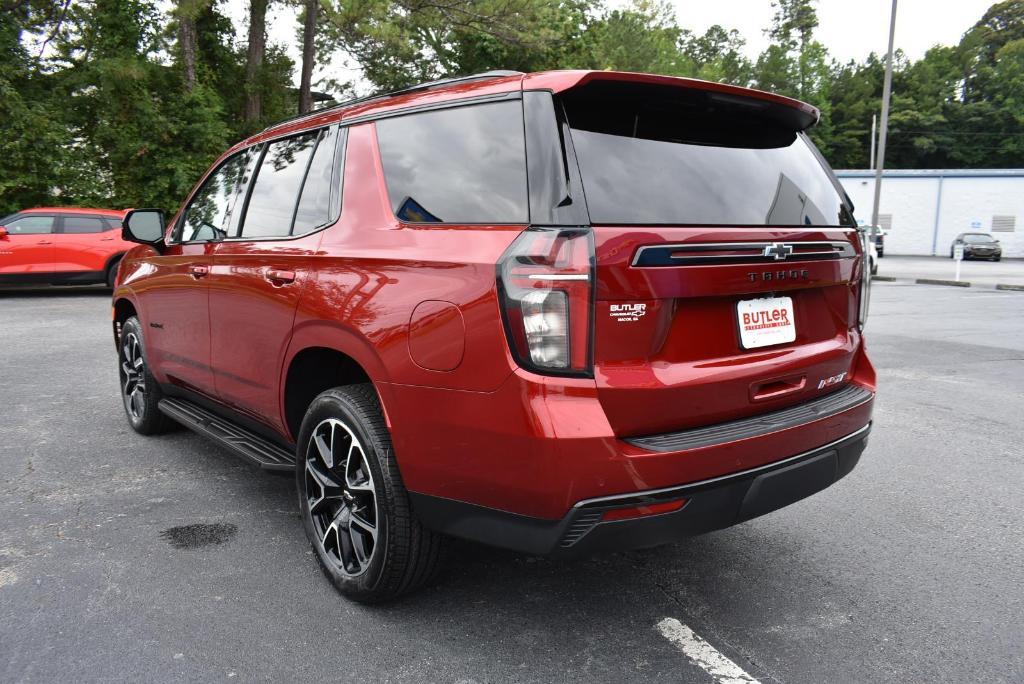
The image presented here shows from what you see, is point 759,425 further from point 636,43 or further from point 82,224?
point 636,43

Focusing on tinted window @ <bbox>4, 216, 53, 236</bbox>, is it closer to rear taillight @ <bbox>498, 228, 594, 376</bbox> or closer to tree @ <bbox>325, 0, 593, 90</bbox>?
tree @ <bbox>325, 0, 593, 90</bbox>

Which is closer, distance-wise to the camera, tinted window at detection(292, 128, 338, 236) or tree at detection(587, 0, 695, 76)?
tinted window at detection(292, 128, 338, 236)

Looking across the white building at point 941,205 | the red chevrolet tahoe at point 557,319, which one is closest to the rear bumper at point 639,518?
the red chevrolet tahoe at point 557,319

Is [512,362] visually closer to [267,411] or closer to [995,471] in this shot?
[267,411]

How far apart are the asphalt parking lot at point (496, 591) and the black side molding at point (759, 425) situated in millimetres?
746

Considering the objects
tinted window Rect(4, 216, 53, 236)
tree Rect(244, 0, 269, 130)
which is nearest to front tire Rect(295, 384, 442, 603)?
tinted window Rect(4, 216, 53, 236)

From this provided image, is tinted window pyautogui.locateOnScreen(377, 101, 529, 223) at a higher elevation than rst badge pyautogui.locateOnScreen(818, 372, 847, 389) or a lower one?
higher

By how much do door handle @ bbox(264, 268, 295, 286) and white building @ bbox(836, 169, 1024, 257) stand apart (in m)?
46.7

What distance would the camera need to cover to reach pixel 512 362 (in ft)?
7.29

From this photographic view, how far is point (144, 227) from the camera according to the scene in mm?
4539

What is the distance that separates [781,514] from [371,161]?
258cm

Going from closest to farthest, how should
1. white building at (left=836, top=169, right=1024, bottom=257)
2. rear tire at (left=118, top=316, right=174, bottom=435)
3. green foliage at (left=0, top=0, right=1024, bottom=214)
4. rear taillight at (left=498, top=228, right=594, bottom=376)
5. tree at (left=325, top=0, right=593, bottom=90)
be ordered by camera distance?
rear taillight at (left=498, top=228, right=594, bottom=376)
rear tire at (left=118, top=316, right=174, bottom=435)
green foliage at (left=0, top=0, right=1024, bottom=214)
tree at (left=325, top=0, right=593, bottom=90)
white building at (left=836, top=169, right=1024, bottom=257)

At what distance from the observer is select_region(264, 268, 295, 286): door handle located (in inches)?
124

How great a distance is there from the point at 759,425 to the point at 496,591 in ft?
3.96
